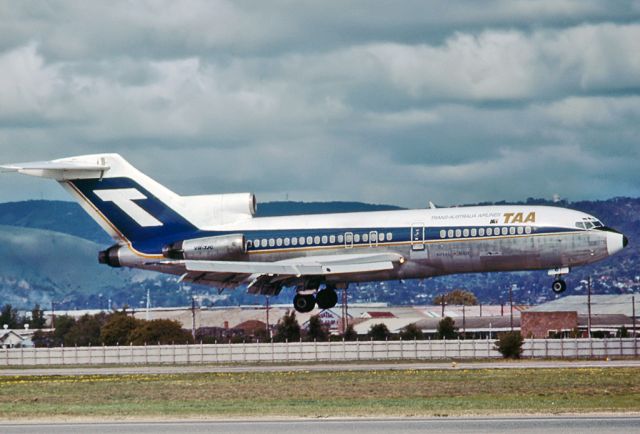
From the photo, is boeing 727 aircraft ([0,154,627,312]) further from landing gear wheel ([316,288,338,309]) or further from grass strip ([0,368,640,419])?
grass strip ([0,368,640,419])

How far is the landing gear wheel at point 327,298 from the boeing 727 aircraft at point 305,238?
5 cm

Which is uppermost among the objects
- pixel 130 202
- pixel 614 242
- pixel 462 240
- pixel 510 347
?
pixel 130 202

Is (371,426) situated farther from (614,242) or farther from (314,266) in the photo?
(614,242)

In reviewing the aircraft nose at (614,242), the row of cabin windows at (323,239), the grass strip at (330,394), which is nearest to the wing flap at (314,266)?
the row of cabin windows at (323,239)

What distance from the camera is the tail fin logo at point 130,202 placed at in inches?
2785

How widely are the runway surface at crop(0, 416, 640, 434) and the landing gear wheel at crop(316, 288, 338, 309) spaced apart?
32.2 m

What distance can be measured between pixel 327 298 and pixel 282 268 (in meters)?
3.83

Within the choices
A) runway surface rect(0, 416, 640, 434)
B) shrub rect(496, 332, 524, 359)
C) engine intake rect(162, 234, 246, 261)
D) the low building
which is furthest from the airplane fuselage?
the low building

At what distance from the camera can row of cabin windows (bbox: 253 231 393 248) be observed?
65.8m

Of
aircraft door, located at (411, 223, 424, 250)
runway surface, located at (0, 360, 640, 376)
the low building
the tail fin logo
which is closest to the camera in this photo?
runway surface, located at (0, 360, 640, 376)

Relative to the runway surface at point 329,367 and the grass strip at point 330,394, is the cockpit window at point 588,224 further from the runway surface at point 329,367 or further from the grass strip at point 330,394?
the grass strip at point 330,394

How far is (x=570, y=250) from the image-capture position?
63.6 metres

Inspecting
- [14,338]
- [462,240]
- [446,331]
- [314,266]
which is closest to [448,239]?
[462,240]

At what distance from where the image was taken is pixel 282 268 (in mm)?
65625
